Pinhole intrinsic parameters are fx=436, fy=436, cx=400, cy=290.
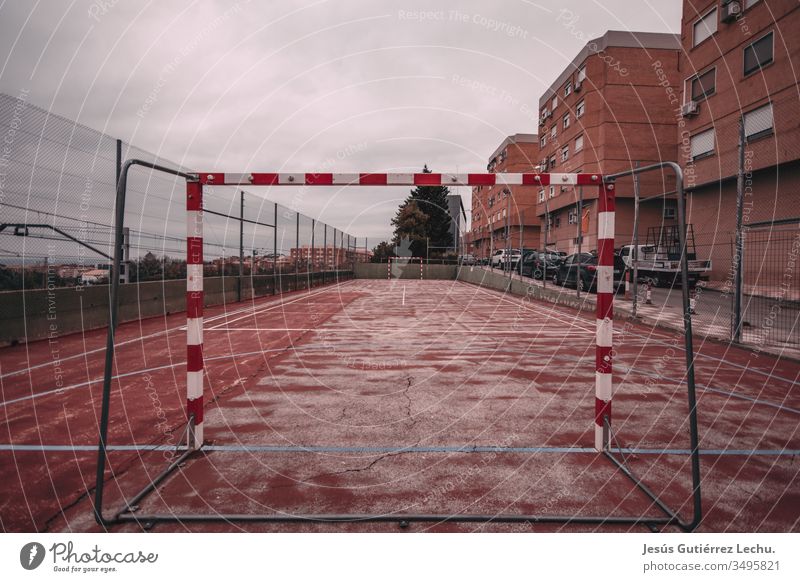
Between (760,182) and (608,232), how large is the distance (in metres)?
21.9

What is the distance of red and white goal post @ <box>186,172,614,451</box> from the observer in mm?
3336

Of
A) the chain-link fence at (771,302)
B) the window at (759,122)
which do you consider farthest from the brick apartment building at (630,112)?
the chain-link fence at (771,302)

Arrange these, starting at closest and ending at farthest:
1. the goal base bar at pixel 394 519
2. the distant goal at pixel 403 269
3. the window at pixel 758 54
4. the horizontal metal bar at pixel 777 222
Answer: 1. the goal base bar at pixel 394 519
2. the horizontal metal bar at pixel 777 222
3. the window at pixel 758 54
4. the distant goal at pixel 403 269

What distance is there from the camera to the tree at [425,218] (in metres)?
58.1

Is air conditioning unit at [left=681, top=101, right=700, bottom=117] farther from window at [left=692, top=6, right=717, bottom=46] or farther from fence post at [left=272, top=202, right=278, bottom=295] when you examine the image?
fence post at [left=272, top=202, right=278, bottom=295]

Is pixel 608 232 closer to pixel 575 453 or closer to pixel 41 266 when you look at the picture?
pixel 575 453

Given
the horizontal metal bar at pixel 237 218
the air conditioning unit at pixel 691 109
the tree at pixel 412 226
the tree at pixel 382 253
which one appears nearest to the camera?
the horizontal metal bar at pixel 237 218

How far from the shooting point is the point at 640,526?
2523 mm

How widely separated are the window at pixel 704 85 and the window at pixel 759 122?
3.51 metres

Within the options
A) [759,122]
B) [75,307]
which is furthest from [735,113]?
[75,307]

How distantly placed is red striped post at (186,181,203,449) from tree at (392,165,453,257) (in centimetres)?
5330

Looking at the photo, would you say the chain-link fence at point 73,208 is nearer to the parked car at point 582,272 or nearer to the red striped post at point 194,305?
the red striped post at point 194,305

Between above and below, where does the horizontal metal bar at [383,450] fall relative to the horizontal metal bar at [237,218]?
below
